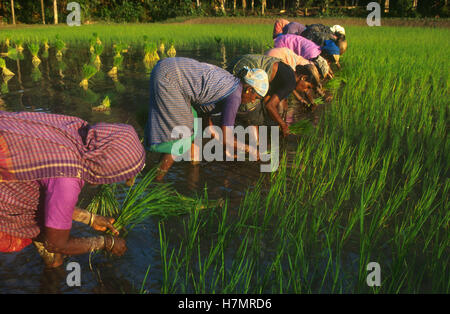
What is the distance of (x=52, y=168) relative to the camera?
4.89 ft

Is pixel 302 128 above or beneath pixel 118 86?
beneath

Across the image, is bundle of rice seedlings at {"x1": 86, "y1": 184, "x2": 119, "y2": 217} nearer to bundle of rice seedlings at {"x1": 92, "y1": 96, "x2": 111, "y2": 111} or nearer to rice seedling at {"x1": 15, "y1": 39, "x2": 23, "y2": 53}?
bundle of rice seedlings at {"x1": 92, "y1": 96, "x2": 111, "y2": 111}

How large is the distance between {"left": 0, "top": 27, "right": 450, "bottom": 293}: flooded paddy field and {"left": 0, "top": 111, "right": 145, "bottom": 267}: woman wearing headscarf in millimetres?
378

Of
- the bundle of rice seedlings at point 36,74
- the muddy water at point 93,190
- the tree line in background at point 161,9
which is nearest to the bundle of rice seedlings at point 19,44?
the bundle of rice seedlings at point 36,74

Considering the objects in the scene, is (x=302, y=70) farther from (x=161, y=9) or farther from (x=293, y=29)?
(x=161, y=9)

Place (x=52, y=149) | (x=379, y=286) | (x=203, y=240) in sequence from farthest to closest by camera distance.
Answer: (x=203, y=240) → (x=379, y=286) → (x=52, y=149)

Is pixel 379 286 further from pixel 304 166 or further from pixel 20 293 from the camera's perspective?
pixel 20 293

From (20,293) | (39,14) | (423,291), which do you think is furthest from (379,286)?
(39,14)

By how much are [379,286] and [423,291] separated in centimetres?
30

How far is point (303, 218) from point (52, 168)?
1.59 metres

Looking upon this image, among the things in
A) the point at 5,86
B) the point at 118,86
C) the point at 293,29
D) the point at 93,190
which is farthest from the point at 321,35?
the point at 5,86

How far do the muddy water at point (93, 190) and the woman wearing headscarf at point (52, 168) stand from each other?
0.22m

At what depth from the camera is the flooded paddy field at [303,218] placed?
1.91m

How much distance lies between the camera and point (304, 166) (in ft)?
10.2
